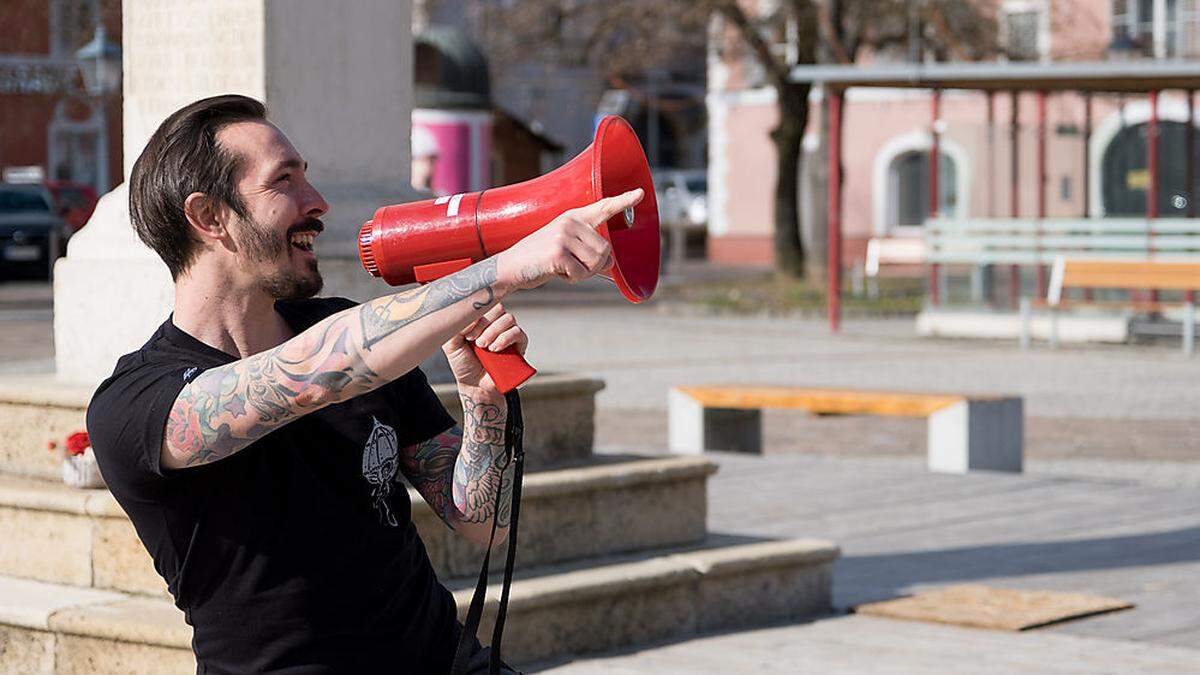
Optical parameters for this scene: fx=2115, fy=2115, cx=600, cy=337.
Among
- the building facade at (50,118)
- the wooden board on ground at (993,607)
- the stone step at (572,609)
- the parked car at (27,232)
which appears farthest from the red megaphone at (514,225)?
the building facade at (50,118)

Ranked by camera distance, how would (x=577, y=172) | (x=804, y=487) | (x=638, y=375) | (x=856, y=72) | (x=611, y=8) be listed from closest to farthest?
(x=577, y=172)
(x=804, y=487)
(x=638, y=375)
(x=856, y=72)
(x=611, y=8)

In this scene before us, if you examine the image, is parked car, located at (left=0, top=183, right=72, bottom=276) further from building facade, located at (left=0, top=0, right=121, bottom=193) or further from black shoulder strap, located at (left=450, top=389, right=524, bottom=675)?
black shoulder strap, located at (left=450, top=389, right=524, bottom=675)

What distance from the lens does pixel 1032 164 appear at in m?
23.9

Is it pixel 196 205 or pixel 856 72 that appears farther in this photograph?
pixel 856 72

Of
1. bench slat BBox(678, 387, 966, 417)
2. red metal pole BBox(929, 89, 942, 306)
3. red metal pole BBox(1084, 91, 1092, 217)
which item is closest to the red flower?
bench slat BBox(678, 387, 966, 417)

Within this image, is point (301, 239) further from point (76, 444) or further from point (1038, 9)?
point (1038, 9)

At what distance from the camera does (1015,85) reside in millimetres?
22375

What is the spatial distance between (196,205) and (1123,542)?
5.91m

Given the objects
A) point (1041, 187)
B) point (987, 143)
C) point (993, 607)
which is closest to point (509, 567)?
point (993, 607)

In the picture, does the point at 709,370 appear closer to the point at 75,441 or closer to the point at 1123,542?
the point at 1123,542

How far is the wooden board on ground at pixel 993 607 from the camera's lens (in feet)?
21.5

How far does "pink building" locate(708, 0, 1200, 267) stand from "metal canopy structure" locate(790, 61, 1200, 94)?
1.04ft

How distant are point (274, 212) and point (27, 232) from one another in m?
32.8

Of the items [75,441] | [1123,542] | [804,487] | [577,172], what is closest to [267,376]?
[577,172]
